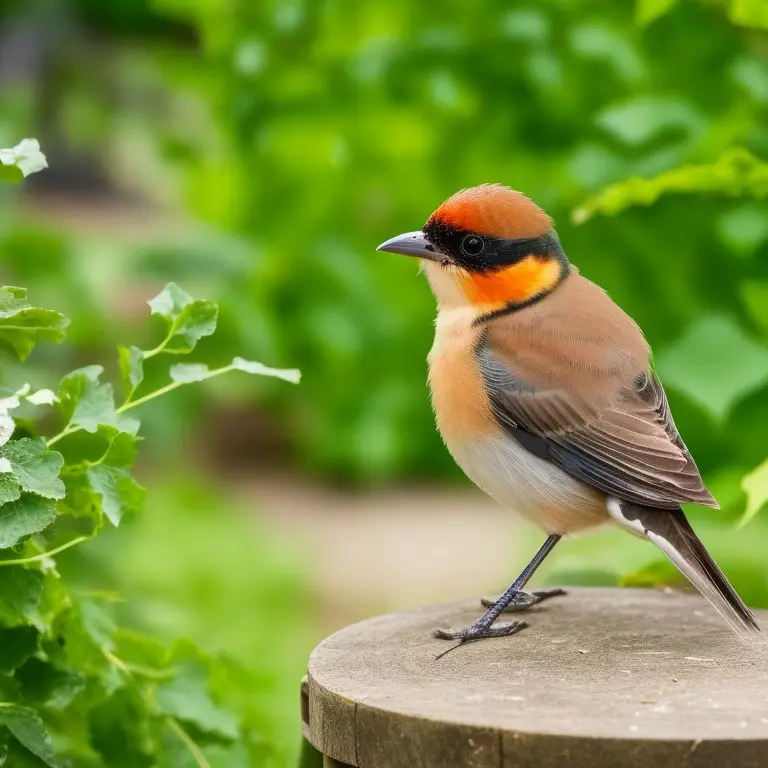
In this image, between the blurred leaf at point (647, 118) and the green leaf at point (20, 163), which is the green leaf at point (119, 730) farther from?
the blurred leaf at point (647, 118)

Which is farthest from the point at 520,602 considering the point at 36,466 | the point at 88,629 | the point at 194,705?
A: the point at 36,466

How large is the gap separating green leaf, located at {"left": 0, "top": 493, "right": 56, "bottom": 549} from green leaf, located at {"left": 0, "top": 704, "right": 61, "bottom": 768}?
345 millimetres

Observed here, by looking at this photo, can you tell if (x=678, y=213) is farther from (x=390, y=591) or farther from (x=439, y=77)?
(x=390, y=591)

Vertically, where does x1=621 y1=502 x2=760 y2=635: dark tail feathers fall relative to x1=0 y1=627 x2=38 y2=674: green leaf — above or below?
above

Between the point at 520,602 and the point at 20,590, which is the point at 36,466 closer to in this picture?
the point at 20,590

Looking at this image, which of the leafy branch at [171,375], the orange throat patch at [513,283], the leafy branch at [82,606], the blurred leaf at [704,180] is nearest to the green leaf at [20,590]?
the leafy branch at [82,606]

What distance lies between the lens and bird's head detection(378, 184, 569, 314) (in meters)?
3.22

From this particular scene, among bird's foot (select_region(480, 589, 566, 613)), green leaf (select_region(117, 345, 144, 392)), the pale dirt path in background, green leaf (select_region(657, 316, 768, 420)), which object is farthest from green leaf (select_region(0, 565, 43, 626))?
the pale dirt path in background

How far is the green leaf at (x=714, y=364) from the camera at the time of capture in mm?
3654

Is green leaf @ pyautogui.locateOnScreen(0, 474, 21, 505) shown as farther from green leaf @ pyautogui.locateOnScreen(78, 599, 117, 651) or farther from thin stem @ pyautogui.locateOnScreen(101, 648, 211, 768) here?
thin stem @ pyautogui.locateOnScreen(101, 648, 211, 768)

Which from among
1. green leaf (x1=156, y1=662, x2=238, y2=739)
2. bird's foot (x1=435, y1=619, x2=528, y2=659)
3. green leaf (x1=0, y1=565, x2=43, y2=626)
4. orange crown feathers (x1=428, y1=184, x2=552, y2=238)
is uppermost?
orange crown feathers (x1=428, y1=184, x2=552, y2=238)

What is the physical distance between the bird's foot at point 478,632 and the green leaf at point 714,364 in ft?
3.55

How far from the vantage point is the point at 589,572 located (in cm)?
355

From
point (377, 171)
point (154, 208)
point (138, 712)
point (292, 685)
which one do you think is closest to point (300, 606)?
point (292, 685)
